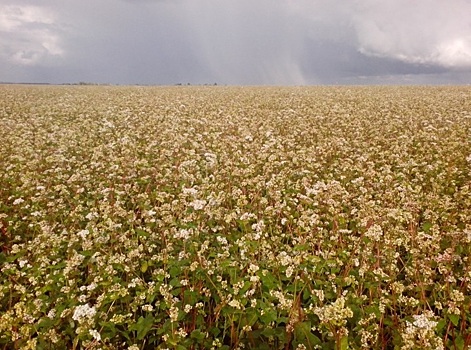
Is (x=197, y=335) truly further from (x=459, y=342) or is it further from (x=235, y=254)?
(x=459, y=342)

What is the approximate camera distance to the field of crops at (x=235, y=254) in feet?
10.2

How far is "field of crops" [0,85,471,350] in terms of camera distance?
3.11 metres

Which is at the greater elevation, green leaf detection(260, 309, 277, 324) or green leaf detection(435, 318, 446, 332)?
green leaf detection(260, 309, 277, 324)

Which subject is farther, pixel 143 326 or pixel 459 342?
pixel 143 326

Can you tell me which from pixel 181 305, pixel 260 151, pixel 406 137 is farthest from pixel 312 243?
pixel 406 137

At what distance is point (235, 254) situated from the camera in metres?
4.12

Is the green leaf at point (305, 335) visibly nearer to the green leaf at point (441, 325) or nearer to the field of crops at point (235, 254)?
the field of crops at point (235, 254)

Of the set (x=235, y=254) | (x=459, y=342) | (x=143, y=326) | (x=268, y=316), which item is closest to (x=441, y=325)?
(x=459, y=342)

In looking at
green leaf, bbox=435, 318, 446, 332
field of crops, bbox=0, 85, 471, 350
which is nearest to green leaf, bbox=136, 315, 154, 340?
field of crops, bbox=0, 85, 471, 350

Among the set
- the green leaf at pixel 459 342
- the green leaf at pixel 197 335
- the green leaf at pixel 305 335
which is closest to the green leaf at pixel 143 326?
the green leaf at pixel 197 335

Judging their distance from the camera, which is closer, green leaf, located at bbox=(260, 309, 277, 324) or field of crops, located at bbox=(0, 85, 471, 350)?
green leaf, located at bbox=(260, 309, 277, 324)

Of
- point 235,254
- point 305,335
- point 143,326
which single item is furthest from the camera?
point 235,254

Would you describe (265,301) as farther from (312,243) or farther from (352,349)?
(312,243)

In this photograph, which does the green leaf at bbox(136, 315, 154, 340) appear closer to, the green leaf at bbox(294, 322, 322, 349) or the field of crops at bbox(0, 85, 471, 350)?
the field of crops at bbox(0, 85, 471, 350)
